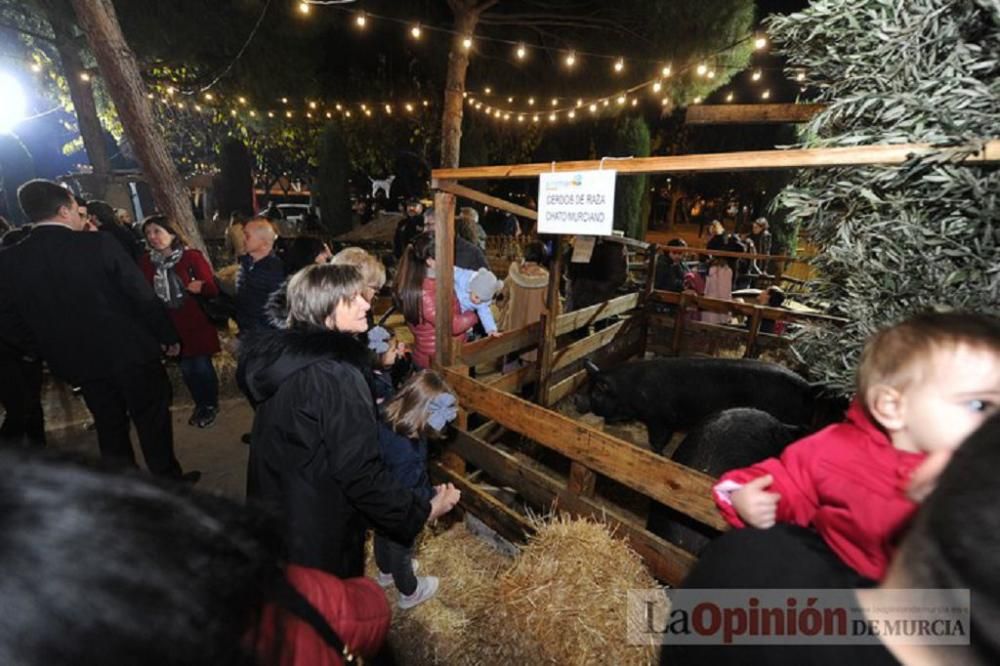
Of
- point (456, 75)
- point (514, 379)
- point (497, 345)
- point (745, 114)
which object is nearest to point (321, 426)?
point (497, 345)

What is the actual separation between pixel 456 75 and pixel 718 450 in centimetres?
979

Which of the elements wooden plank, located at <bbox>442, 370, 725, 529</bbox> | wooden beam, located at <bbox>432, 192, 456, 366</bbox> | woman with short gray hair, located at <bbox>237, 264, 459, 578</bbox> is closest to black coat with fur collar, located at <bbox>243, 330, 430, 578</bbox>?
woman with short gray hair, located at <bbox>237, 264, 459, 578</bbox>

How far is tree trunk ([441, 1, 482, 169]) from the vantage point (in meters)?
9.48

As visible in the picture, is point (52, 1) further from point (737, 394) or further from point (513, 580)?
point (737, 394)

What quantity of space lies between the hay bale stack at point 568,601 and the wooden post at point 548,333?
8.96 feet

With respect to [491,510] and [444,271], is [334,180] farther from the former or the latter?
[491,510]

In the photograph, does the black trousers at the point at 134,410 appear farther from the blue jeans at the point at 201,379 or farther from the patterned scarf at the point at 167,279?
the blue jeans at the point at 201,379

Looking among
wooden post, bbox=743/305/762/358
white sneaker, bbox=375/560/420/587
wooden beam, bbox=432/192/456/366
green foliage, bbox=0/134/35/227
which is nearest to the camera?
white sneaker, bbox=375/560/420/587

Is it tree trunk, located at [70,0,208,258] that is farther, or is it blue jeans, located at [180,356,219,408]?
tree trunk, located at [70,0,208,258]

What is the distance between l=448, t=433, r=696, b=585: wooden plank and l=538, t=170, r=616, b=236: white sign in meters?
1.77

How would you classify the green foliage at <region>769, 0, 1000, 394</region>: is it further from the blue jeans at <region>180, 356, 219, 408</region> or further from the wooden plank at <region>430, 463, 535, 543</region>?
the blue jeans at <region>180, 356, 219, 408</region>

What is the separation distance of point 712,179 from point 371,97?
68.7ft

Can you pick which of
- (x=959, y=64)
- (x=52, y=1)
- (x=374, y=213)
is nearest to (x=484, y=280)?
(x=959, y=64)

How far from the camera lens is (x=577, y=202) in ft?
8.59
